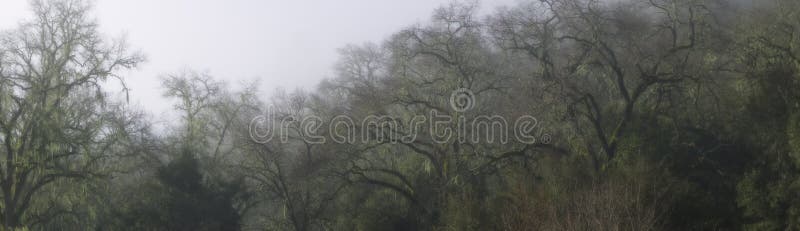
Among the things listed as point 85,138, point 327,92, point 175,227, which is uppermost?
point 327,92

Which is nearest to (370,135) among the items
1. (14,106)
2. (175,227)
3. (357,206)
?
(357,206)

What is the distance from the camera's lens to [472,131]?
2005cm

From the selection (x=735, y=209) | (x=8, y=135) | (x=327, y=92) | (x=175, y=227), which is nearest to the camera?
(x=735, y=209)

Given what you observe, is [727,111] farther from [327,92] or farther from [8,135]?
[8,135]

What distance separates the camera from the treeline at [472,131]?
15.2 m

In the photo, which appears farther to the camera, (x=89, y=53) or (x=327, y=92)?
(x=327, y=92)

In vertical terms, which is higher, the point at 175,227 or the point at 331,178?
the point at 331,178

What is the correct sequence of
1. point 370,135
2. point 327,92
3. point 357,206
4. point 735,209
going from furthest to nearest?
point 327,92 → point 357,206 → point 370,135 → point 735,209

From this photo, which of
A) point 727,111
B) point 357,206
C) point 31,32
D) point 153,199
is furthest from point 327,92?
point 727,111

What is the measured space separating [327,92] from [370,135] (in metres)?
10.0

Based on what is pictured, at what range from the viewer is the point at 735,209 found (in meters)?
15.3

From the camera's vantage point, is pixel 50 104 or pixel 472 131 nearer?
pixel 50 104

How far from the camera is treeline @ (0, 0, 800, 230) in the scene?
15234mm

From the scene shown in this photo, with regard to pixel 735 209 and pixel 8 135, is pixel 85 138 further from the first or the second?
pixel 735 209
